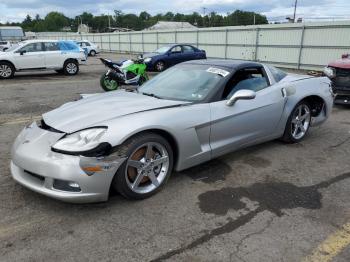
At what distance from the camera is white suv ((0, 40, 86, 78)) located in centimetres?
1397

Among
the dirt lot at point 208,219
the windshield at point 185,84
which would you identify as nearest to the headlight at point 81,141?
the dirt lot at point 208,219

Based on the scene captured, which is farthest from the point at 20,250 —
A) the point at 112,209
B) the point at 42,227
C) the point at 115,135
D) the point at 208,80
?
the point at 208,80

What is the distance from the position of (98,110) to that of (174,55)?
14.9 metres

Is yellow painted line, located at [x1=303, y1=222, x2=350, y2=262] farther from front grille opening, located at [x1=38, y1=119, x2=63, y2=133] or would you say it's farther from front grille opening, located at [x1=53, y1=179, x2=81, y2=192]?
front grille opening, located at [x1=38, y1=119, x2=63, y2=133]

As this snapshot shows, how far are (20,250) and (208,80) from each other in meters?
2.84

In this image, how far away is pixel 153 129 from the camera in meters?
3.55

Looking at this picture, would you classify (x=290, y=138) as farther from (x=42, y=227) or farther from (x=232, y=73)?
(x=42, y=227)

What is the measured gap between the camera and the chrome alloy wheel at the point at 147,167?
11.5ft

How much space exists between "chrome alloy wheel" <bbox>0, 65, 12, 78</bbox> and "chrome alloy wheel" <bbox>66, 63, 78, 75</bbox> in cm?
241

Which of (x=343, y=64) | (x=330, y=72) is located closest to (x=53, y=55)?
(x=330, y=72)

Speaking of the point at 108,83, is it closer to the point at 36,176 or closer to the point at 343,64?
the point at 343,64

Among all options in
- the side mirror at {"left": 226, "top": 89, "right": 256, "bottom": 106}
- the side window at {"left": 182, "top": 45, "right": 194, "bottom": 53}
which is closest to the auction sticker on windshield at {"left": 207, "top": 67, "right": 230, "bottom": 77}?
the side mirror at {"left": 226, "top": 89, "right": 256, "bottom": 106}

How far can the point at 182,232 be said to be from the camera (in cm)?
307

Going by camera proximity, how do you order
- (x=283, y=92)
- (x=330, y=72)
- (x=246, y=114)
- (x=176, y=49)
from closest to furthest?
1. (x=246, y=114)
2. (x=283, y=92)
3. (x=330, y=72)
4. (x=176, y=49)
